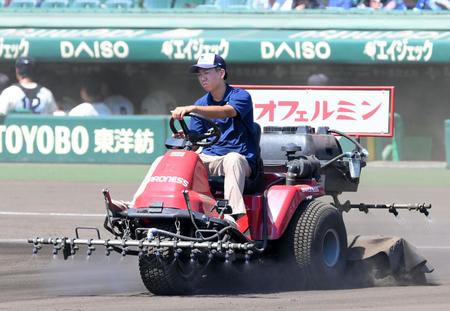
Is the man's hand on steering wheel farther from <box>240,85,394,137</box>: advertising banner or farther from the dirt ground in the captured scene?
<box>240,85,394,137</box>: advertising banner

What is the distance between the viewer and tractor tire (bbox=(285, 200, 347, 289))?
7816 millimetres

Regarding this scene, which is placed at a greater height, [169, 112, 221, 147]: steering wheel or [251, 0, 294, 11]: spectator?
[251, 0, 294, 11]: spectator

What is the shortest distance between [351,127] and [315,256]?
2717 mm

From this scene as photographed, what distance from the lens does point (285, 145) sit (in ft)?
28.5

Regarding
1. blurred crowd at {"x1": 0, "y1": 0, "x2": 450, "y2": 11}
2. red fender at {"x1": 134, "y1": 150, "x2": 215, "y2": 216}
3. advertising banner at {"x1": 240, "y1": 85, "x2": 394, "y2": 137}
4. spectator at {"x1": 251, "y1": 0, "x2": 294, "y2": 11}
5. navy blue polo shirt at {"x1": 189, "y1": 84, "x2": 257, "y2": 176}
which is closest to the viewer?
red fender at {"x1": 134, "y1": 150, "x2": 215, "y2": 216}

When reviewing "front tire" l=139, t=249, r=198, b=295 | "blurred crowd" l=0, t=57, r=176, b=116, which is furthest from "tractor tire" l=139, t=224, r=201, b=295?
"blurred crowd" l=0, t=57, r=176, b=116

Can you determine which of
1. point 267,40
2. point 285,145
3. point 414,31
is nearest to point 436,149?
point 414,31

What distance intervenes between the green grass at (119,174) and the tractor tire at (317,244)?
27.0ft

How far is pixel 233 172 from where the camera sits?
768 centimetres

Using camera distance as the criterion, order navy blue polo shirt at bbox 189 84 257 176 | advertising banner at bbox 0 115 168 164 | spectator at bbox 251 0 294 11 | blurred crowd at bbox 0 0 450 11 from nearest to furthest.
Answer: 1. navy blue polo shirt at bbox 189 84 257 176
2. advertising banner at bbox 0 115 168 164
3. blurred crowd at bbox 0 0 450 11
4. spectator at bbox 251 0 294 11

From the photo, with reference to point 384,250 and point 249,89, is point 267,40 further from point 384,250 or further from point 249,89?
point 384,250

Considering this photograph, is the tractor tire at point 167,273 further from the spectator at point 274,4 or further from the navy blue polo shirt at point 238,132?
the spectator at point 274,4

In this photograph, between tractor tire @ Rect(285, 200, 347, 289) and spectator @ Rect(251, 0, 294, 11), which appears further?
spectator @ Rect(251, 0, 294, 11)

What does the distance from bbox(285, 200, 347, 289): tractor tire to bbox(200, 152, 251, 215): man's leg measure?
1.59 ft
